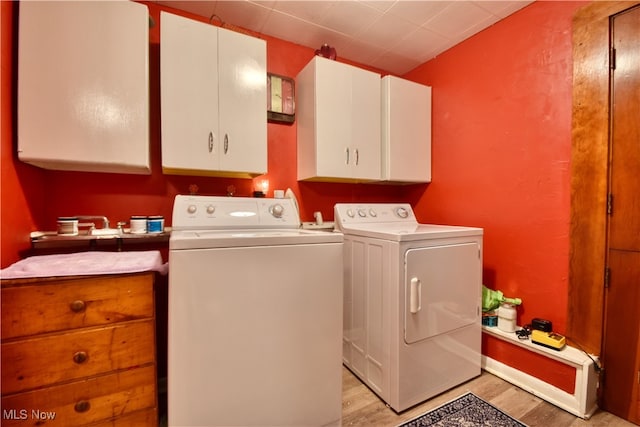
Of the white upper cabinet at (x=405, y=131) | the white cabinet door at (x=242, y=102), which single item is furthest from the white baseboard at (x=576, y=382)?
the white cabinet door at (x=242, y=102)

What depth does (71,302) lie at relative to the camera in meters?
1.09

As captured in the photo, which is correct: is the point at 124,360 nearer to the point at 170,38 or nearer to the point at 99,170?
the point at 99,170

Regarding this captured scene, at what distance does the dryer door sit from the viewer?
155 centimetres

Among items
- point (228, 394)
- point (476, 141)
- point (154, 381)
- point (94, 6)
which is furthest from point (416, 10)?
point (154, 381)

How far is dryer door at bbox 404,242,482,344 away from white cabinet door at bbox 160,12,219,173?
1.39 metres

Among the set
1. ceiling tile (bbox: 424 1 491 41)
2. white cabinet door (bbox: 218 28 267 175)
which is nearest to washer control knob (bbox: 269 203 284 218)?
white cabinet door (bbox: 218 28 267 175)

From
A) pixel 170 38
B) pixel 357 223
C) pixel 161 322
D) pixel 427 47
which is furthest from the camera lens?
pixel 427 47

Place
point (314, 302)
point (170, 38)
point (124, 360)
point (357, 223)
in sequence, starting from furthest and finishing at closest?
point (357, 223) < point (170, 38) < point (314, 302) < point (124, 360)

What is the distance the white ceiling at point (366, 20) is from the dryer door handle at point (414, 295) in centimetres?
185

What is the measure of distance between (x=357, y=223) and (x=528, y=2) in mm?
1884

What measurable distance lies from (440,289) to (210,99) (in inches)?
71.6

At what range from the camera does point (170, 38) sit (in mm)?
1616

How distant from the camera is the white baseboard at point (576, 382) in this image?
1492 millimetres

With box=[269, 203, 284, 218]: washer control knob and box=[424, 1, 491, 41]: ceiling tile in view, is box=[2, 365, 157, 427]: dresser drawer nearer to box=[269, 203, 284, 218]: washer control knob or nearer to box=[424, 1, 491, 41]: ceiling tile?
box=[269, 203, 284, 218]: washer control knob
